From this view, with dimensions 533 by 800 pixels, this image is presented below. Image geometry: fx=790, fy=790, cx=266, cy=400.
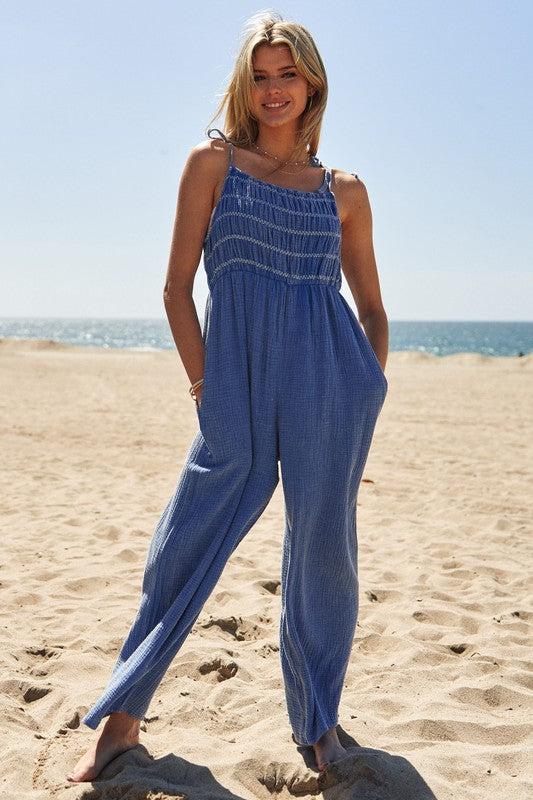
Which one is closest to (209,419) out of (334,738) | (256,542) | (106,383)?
(334,738)

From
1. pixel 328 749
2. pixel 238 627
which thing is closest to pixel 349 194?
pixel 328 749

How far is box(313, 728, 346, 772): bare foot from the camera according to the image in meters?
2.44

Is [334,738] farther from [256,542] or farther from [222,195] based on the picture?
[256,542]

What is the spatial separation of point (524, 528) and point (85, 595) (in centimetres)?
330

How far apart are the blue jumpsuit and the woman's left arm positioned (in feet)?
0.56

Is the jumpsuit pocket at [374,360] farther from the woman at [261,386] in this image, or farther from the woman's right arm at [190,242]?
the woman's right arm at [190,242]

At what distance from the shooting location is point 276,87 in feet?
7.73

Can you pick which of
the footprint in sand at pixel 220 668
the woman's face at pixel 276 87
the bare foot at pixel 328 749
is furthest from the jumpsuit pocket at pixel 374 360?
the footprint in sand at pixel 220 668

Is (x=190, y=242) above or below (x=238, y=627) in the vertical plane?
above

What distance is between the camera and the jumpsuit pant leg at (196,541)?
225 centimetres

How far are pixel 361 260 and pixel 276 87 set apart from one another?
624mm

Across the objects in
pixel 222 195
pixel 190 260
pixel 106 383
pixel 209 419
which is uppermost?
pixel 222 195

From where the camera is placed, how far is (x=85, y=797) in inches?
89.2

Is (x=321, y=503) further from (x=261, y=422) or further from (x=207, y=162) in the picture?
(x=207, y=162)
